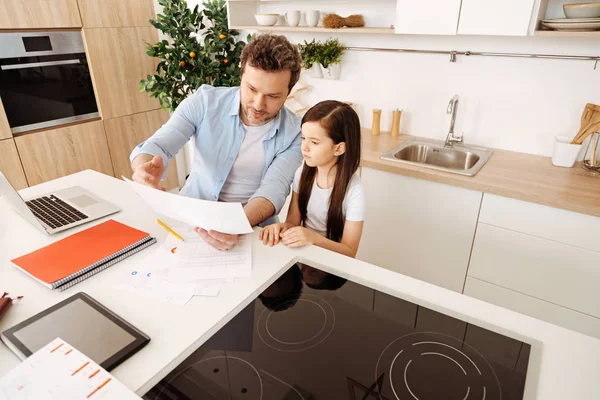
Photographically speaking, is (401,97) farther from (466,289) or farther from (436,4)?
(466,289)

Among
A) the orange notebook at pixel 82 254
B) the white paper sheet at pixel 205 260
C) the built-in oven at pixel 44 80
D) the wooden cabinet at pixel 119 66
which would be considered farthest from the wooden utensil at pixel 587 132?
the built-in oven at pixel 44 80

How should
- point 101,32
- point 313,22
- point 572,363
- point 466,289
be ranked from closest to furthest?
point 572,363, point 466,289, point 313,22, point 101,32

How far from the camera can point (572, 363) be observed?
2.47 ft

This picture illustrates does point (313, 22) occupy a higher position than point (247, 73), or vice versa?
point (313, 22)

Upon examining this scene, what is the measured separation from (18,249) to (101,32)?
224 centimetres

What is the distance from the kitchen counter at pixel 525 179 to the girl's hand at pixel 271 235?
96 cm

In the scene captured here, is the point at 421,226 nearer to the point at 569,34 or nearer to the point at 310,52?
the point at 569,34

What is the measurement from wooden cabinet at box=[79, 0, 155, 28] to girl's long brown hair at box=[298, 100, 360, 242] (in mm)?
2242

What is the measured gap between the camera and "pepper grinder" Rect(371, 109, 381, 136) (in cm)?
240

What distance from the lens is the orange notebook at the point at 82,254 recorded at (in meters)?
0.99

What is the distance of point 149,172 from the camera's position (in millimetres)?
1210

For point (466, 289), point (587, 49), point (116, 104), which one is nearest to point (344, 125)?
point (466, 289)

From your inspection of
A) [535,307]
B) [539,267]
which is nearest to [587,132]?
[539,267]

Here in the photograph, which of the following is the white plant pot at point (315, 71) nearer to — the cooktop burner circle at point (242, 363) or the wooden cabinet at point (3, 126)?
the wooden cabinet at point (3, 126)
